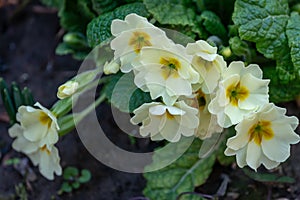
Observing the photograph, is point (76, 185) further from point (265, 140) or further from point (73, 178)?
point (265, 140)

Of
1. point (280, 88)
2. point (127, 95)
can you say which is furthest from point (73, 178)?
point (280, 88)

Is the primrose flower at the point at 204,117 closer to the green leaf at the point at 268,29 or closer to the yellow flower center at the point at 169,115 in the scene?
the yellow flower center at the point at 169,115

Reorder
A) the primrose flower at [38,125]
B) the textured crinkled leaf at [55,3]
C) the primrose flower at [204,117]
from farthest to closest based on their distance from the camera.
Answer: the textured crinkled leaf at [55,3] < the primrose flower at [38,125] < the primrose flower at [204,117]

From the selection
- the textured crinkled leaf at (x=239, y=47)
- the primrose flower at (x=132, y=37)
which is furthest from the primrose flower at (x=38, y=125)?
the textured crinkled leaf at (x=239, y=47)

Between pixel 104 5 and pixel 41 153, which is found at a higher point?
pixel 104 5

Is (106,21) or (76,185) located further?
(76,185)

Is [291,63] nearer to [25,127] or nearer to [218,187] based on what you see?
[218,187]

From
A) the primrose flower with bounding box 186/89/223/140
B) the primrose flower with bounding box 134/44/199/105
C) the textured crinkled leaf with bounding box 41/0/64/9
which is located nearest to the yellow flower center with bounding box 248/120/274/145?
the primrose flower with bounding box 186/89/223/140
